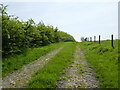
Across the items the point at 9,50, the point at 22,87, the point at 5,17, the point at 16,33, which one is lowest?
the point at 22,87

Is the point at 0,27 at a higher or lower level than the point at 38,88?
higher

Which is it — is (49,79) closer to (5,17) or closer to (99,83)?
(99,83)

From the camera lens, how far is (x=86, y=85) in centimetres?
745

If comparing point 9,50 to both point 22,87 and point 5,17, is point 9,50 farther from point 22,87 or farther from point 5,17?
point 22,87

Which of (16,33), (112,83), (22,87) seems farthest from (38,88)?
(16,33)

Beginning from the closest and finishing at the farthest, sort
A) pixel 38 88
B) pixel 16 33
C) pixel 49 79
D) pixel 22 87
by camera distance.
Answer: pixel 38 88, pixel 22 87, pixel 49 79, pixel 16 33

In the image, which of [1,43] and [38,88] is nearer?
[38,88]

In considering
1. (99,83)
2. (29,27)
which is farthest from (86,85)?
(29,27)

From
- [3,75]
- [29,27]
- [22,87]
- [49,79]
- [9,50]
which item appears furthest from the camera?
[29,27]

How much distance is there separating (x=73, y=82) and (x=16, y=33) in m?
10.8

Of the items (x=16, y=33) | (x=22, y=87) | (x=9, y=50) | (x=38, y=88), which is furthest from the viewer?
(x=16, y=33)

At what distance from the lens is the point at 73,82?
7.93m

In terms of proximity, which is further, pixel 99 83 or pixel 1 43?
Result: pixel 1 43

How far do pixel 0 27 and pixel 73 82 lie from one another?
32.5 ft
